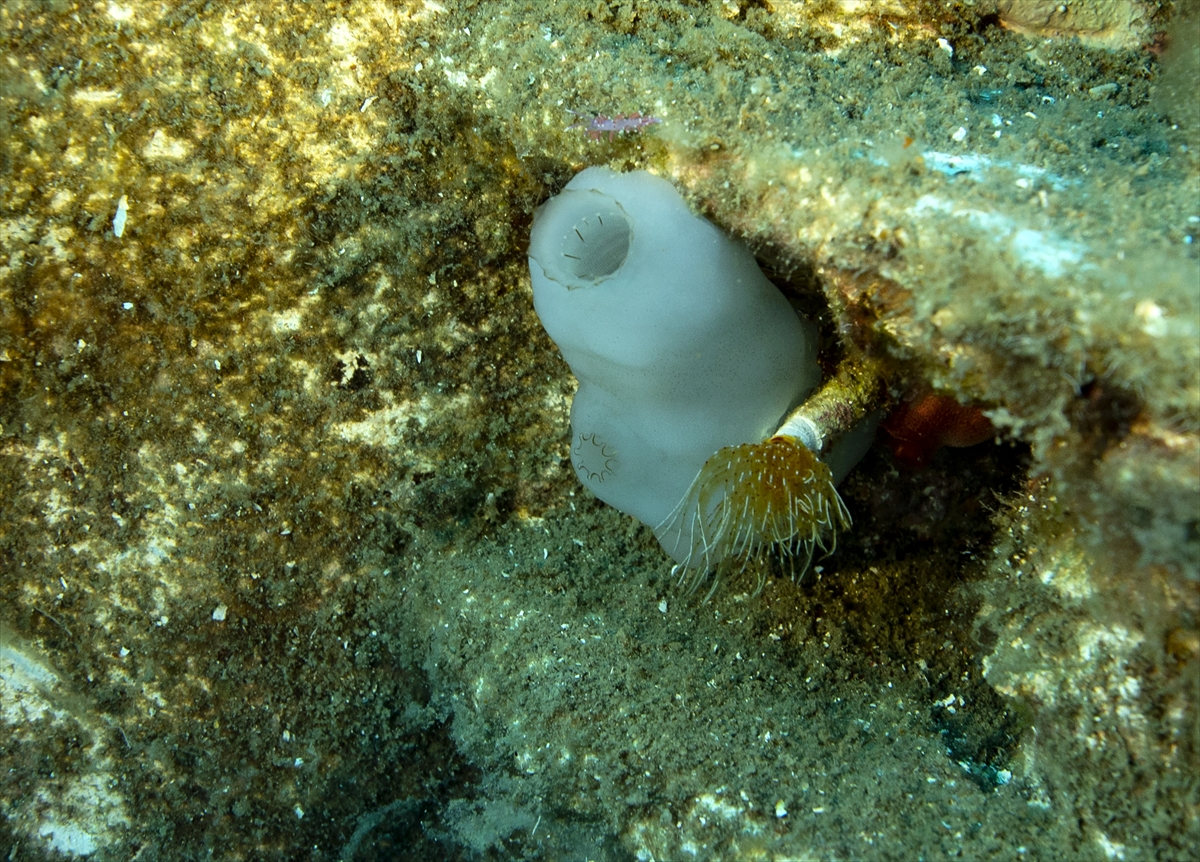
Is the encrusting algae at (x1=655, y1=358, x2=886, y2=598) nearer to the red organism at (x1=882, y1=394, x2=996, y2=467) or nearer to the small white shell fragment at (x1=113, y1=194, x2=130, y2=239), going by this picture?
the red organism at (x1=882, y1=394, x2=996, y2=467)

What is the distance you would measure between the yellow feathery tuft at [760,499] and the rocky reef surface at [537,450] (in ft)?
1.44

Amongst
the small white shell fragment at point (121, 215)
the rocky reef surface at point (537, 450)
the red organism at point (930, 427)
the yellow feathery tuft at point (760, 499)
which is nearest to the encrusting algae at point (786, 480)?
the yellow feathery tuft at point (760, 499)

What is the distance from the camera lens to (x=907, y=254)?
6.61 ft

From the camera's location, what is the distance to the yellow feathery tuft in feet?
8.61

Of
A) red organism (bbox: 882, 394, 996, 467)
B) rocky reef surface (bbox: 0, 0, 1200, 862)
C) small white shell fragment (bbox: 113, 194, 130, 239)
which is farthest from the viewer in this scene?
red organism (bbox: 882, 394, 996, 467)

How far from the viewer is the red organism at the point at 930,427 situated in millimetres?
2701

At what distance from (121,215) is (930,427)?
325cm

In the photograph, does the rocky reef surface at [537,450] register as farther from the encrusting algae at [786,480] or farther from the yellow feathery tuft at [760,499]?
the yellow feathery tuft at [760,499]

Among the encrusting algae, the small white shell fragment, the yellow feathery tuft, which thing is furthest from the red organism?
the small white shell fragment

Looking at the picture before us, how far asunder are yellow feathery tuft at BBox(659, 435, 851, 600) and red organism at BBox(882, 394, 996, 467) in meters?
0.39

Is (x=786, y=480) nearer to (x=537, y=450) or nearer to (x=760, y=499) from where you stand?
(x=760, y=499)

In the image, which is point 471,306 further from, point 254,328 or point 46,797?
point 46,797

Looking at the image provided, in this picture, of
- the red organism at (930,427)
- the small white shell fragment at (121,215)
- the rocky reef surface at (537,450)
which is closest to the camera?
the rocky reef surface at (537,450)

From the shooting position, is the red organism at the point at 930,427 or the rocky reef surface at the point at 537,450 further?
the red organism at the point at 930,427
